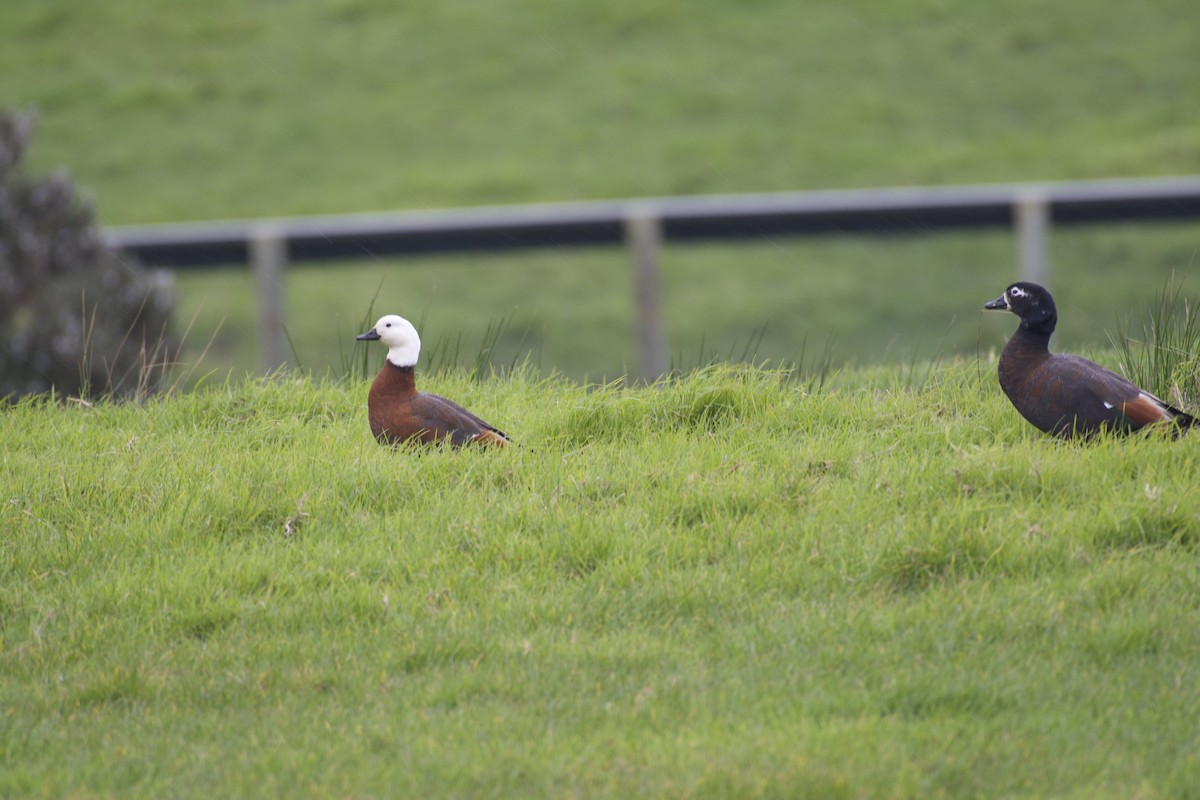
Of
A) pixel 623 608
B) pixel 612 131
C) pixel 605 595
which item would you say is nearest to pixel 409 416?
pixel 605 595

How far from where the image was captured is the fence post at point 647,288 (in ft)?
44.6

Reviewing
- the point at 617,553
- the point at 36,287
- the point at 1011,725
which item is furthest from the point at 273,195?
the point at 1011,725

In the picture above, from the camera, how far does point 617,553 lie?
5.04m

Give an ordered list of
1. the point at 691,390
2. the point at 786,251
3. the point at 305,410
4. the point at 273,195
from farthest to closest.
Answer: the point at 273,195, the point at 786,251, the point at 305,410, the point at 691,390

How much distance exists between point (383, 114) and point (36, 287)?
14.9 meters

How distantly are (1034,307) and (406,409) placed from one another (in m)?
2.88

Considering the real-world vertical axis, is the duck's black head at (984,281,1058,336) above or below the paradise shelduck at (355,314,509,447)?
above

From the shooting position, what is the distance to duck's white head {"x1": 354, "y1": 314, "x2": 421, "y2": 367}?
5.95 metres

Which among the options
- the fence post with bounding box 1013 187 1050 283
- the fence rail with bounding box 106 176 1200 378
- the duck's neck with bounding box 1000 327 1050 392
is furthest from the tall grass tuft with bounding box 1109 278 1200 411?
the fence post with bounding box 1013 187 1050 283

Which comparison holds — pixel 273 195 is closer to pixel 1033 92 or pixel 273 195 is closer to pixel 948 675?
pixel 1033 92

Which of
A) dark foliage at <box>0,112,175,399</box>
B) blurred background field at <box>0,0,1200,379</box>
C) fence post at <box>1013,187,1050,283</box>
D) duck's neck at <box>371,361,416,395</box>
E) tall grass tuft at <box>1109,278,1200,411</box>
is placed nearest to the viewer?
duck's neck at <box>371,361,416,395</box>

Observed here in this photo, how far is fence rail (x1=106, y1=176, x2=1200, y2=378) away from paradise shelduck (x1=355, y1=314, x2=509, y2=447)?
7.41 metres

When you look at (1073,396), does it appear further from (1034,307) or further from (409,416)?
(409,416)

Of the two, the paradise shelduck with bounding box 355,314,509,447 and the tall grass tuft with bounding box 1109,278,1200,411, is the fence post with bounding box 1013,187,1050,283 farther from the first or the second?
the paradise shelduck with bounding box 355,314,509,447
